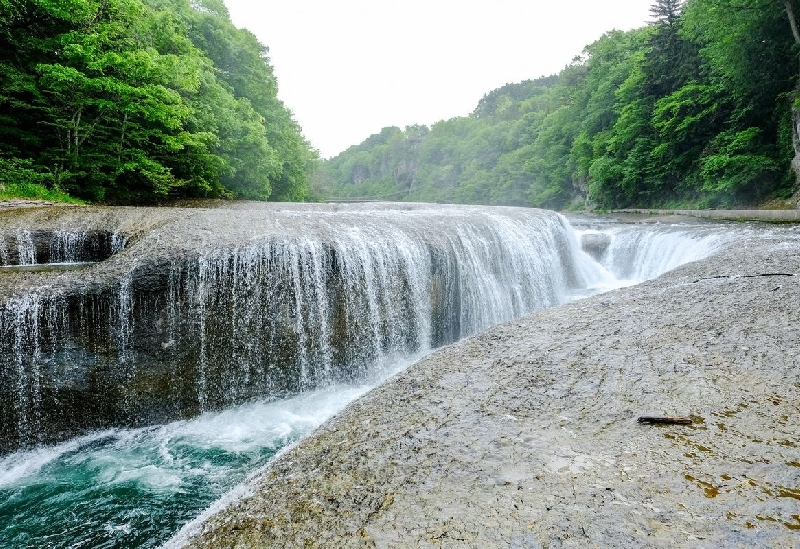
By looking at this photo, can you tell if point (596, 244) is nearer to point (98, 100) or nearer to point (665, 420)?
point (665, 420)

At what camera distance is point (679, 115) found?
21594 mm

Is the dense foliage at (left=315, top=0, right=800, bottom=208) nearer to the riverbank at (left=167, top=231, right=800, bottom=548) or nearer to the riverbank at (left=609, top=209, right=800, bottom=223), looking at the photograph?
the riverbank at (left=609, top=209, right=800, bottom=223)

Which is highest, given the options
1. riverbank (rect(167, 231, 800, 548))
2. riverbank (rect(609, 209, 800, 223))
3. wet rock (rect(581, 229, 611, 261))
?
riverbank (rect(609, 209, 800, 223))

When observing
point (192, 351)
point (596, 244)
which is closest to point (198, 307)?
point (192, 351)

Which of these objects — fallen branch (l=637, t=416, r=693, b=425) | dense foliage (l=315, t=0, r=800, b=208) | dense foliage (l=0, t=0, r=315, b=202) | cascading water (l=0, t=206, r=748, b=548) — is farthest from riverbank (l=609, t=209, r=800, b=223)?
dense foliage (l=0, t=0, r=315, b=202)

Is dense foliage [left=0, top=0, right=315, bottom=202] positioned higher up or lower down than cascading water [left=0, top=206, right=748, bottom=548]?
higher up

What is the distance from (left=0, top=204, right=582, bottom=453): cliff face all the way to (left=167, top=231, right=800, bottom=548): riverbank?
3.26 meters

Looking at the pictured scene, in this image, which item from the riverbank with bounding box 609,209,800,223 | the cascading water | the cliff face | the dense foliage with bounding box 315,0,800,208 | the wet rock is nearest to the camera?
the cascading water

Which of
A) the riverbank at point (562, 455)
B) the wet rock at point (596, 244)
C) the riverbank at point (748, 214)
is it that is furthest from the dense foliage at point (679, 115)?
the riverbank at point (562, 455)

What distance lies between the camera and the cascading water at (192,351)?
4367 millimetres

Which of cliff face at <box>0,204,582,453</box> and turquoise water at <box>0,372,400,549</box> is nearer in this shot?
turquoise water at <box>0,372,400,549</box>

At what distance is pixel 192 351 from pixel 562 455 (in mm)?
5614

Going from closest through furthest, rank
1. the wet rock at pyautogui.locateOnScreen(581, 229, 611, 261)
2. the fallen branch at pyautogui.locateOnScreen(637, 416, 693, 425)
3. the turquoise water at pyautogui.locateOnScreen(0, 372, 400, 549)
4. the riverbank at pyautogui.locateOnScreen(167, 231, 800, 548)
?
the riverbank at pyautogui.locateOnScreen(167, 231, 800, 548)
the fallen branch at pyautogui.locateOnScreen(637, 416, 693, 425)
the turquoise water at pyautogui.locateOnScreen(0, 372, 400, 549)
the wet rock at pyautogui.locateOnScreen(581, 229, 611, 261)

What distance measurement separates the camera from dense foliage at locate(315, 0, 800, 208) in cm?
1645
